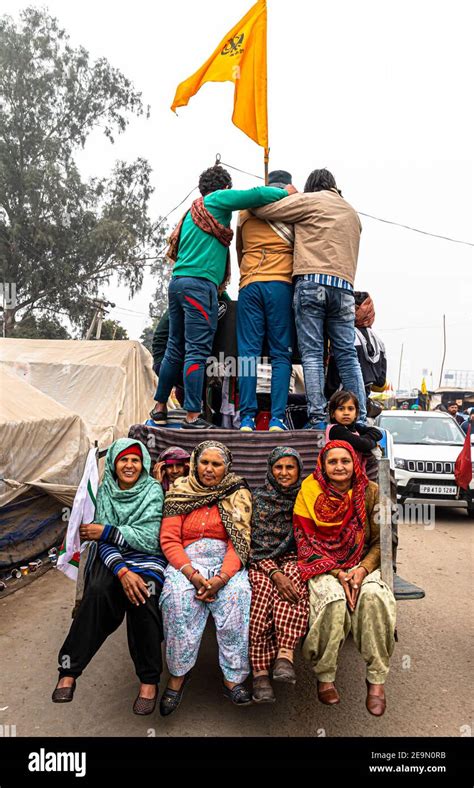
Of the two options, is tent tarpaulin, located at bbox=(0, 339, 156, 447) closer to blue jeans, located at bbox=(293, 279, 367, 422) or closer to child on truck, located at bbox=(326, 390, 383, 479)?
blue jeans, located at bbox=(293, 279, 367, 422)

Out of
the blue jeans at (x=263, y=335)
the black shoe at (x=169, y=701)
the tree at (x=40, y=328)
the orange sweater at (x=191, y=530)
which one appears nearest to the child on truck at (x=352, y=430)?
the blue jeans at (x=263, y=335)

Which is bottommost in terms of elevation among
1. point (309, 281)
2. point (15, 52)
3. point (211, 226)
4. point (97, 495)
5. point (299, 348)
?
point (97, 495)

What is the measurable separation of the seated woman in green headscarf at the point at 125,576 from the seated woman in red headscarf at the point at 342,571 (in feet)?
2.49

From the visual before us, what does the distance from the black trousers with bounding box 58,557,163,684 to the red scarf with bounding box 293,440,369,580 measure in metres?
0.80

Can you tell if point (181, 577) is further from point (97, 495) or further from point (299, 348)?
point (299, 348)

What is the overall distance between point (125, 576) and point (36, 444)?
128 inches

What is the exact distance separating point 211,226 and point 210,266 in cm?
27

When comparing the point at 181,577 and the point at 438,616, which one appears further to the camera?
the point at 438,616

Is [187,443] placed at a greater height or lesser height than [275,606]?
greater

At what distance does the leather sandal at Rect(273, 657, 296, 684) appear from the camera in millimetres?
2543

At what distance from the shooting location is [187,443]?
12.1 ft

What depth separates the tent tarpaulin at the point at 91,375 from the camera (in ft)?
29.4
